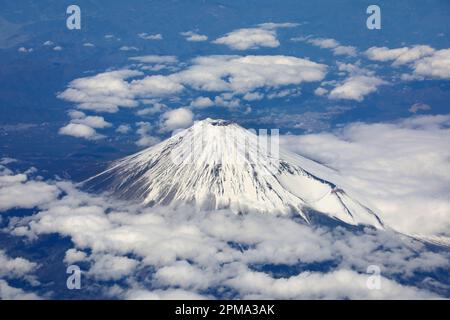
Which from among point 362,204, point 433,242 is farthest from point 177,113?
point 433,242

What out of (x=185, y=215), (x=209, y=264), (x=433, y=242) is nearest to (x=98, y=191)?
(x=185, y=215)

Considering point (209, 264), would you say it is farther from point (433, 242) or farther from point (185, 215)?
point (433, 242)

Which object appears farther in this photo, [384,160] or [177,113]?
[177,113]

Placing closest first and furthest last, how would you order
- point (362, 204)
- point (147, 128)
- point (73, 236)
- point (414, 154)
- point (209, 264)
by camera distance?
point (209, 264), point (73, 236), point (362, 204), point (414, 154), point (147, 128)

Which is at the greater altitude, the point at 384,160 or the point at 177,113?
the point at 177,113

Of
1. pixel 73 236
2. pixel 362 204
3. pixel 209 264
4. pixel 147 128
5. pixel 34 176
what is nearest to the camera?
pixel 209 264

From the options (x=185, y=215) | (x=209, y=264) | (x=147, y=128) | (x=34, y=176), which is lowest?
(x=209, y=264)

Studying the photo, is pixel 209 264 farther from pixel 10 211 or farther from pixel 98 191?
pixel 10 211
